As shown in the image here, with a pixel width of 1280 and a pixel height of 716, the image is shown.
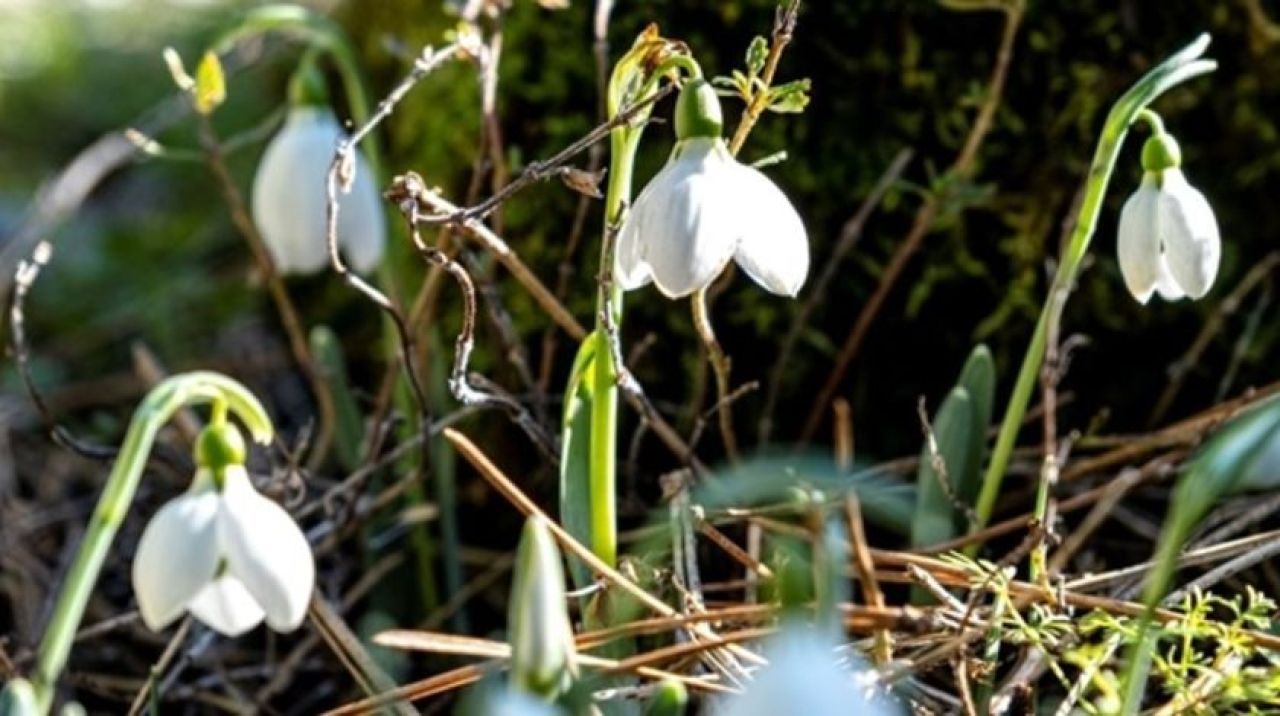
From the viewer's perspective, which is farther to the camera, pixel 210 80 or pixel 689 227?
pixel 210 80

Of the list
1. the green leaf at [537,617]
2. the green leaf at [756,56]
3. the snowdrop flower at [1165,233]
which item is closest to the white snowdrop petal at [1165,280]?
the snowdrop flower at [1165,233]

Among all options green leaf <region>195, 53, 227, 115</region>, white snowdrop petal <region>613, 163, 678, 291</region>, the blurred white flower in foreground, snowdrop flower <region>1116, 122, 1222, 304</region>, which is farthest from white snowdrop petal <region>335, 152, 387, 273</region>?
the blurred white flower in foreground

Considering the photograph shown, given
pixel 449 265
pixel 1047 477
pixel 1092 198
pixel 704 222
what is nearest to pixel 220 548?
pixel 449 265

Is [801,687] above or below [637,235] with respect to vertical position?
below

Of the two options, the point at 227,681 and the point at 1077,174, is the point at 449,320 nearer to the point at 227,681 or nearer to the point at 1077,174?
the point at 227,681

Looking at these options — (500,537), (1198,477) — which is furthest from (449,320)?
(1198,477)

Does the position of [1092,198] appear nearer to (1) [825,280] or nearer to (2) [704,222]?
(2) [704,222]
